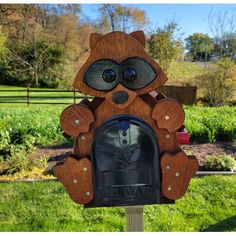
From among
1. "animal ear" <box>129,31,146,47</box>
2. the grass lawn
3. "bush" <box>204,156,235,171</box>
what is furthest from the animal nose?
"bush" <box>204,156,235,171</box>

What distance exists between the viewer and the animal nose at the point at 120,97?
178cm

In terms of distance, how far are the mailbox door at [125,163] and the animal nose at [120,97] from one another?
0.07 metres

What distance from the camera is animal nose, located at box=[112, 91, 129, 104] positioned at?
5.84ft

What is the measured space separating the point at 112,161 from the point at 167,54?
14.3 m

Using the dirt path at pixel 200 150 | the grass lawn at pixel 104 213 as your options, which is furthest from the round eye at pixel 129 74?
the dirt path at pixel 200 150

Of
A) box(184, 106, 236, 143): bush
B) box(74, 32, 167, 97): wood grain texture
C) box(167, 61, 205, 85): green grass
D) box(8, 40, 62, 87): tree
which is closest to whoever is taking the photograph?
box(74, 32, 167, 97): wood grain texture

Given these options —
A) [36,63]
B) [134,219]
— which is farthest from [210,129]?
[36,63]

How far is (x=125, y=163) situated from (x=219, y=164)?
10.3 feet

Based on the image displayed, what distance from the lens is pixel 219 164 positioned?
15.6 feet

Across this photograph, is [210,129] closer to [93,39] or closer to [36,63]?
[93,39]

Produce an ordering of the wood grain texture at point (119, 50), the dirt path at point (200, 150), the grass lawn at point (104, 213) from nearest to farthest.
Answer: the wood grain texture at point (119, 50)
the grass lawn at point (104, 213)
the dirt path at point (200, 150)

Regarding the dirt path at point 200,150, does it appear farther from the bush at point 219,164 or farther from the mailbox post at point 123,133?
the mailbox post at point 123,133

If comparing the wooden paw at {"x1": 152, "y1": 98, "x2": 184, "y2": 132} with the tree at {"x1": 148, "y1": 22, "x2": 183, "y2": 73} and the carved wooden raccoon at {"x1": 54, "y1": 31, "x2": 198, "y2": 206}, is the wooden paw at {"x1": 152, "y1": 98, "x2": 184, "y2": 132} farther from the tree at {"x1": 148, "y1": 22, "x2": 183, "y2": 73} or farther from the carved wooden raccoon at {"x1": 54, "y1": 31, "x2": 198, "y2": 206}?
the tree at {"x1": 148, "y1": 22, "x2": 183, "y2": 73}

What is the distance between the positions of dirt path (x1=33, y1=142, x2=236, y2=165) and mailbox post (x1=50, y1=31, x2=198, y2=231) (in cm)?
344
